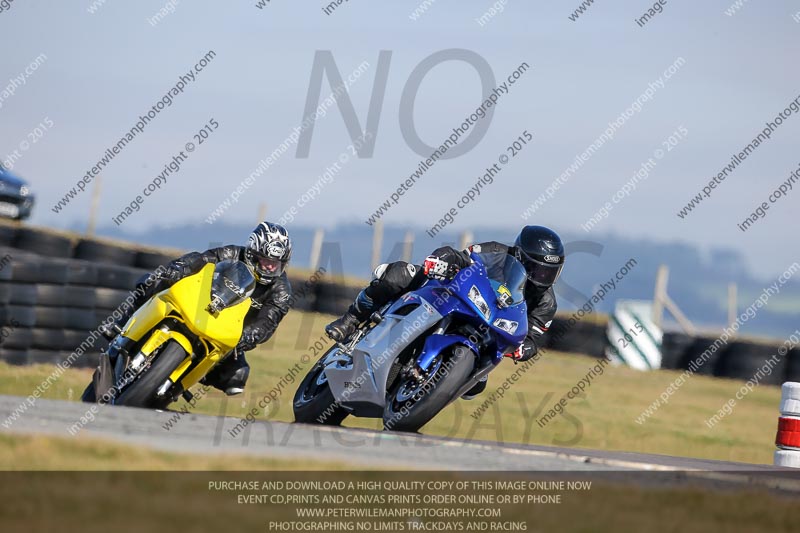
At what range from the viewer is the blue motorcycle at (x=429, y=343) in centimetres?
842

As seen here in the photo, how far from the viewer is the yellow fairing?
28.4 ft

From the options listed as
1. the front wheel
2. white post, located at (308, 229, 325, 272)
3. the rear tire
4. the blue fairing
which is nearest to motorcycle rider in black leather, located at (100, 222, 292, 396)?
the rear tire

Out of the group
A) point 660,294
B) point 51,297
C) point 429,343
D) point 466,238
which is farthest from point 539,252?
point 660,294

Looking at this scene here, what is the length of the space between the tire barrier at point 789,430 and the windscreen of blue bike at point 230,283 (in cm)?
438

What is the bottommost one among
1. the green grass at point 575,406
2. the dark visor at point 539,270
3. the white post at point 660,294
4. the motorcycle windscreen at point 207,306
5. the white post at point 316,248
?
the white post at point 316,248

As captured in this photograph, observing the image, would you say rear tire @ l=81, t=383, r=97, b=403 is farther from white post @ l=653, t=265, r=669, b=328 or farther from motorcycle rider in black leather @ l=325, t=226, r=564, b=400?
white post @ l=653, t=265, r=669, b=328

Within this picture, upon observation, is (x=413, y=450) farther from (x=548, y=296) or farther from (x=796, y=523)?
(x=548, y=296)

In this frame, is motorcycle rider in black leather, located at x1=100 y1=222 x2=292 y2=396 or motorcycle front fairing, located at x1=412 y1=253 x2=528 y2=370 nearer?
motorcycle front fairing, located at x1=412 y1=253 x2=528 y2=370

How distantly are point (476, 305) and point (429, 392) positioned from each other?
0.78 metres

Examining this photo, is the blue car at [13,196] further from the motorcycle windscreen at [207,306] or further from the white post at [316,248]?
the motorcycle windscreen at [207,306]

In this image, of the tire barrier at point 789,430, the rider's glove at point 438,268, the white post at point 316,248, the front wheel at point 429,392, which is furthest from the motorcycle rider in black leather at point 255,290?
the white post at point 316,248

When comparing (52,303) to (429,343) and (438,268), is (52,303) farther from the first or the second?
(429,343)

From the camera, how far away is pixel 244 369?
31.7ft

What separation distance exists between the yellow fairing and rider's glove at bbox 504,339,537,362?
209 centimetres
